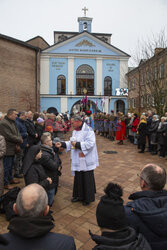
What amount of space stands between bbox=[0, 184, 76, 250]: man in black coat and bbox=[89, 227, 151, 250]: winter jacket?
9.0 inches

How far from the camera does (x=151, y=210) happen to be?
4.69 ft

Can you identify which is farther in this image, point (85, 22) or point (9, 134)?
point (85, 22)

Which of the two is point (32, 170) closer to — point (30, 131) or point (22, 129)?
point (22, 129)

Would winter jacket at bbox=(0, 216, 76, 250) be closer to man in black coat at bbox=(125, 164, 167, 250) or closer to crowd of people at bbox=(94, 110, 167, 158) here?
man in black coat at bbox=(125, 164, 167, 250)

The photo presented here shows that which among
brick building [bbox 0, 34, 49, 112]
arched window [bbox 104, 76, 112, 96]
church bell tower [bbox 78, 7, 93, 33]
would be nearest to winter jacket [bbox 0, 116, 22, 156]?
brick building [bbox 0, 34, 49, 112]

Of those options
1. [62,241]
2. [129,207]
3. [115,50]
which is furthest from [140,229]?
[115,50]

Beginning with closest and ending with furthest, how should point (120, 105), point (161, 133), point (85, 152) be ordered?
point (85, 152), point (161, 133), point (120, 105)

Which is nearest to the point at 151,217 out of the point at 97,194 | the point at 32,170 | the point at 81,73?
the point at 32,170

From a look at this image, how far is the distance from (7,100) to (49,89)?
803 cm

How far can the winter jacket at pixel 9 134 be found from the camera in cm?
438

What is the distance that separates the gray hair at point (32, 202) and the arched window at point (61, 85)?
26965 mm

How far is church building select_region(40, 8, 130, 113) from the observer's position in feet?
88.8

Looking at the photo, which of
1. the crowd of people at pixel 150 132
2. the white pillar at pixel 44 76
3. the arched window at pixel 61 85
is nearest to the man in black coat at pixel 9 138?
the crowd of people at pixel 150 132

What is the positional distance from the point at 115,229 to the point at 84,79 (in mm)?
27847
